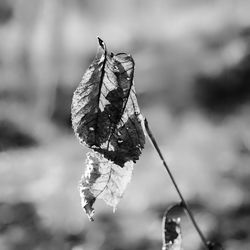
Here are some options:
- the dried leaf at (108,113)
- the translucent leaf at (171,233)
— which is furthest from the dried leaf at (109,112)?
the translucent leaf at (171,233)

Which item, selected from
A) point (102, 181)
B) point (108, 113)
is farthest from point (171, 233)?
point (108, 113)

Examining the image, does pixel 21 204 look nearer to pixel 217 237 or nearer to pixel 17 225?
pixel 17 225

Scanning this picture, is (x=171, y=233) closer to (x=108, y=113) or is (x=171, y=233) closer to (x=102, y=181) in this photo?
(x=102, y=181)

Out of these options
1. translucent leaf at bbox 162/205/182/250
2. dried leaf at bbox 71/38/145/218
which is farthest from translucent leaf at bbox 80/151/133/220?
translucent leaf at bbox 162/205/182/250

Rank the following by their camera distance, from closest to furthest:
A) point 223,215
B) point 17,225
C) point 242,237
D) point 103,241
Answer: point 242,237 → point 103,241 → point 223,215 → point 17,225

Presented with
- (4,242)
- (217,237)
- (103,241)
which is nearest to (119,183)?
(217,237)

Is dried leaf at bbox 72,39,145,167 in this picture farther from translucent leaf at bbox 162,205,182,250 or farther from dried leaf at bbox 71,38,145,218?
translucent leaf at bbox 162,205,182,250
